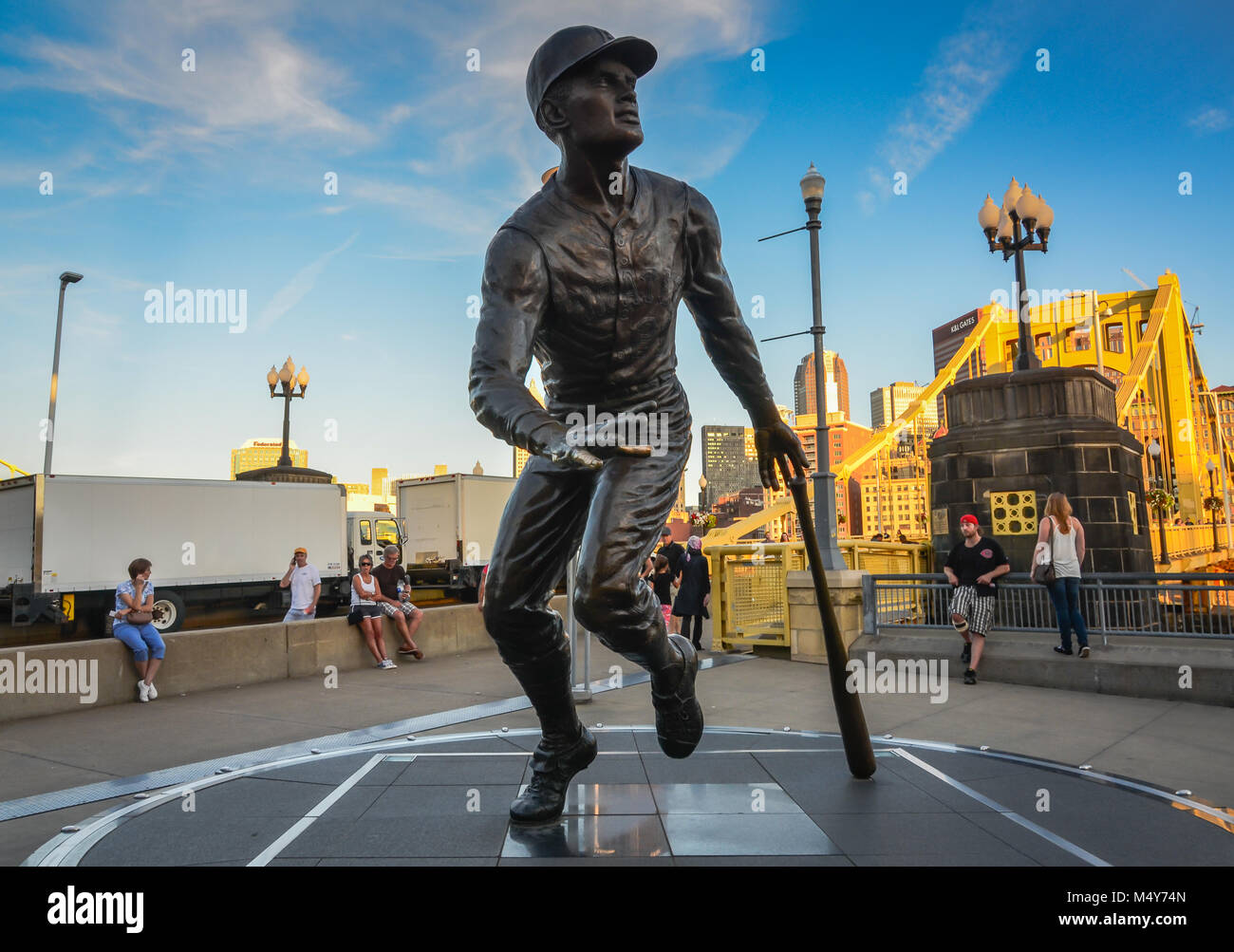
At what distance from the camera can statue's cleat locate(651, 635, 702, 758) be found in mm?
3256

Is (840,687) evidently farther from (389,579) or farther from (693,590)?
(389,579)

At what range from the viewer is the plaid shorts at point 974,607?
8.22 metres

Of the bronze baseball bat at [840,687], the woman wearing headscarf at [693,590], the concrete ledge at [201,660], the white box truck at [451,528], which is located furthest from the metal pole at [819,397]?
the white box truck at [451,528]

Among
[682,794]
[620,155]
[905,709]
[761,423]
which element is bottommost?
[905,709]

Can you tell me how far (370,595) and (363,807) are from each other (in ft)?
23.0

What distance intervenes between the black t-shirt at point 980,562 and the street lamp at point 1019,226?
6.02m

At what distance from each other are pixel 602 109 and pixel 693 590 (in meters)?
8.44

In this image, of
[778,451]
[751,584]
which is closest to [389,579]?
[751,584]

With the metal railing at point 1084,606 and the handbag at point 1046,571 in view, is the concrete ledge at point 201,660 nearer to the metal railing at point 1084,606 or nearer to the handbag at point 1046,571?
the metal railing at point 1084,606

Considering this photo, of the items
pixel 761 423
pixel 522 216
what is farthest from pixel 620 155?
pixel 761 423
